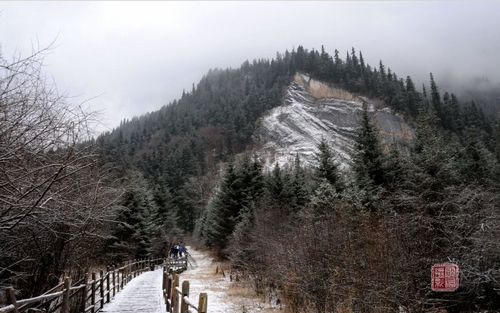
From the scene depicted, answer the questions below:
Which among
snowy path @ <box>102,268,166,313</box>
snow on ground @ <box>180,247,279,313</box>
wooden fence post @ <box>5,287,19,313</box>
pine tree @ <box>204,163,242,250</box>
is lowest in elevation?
snow on ground @ <box>180,247,279,313</box>

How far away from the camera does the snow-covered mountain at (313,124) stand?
110375mm

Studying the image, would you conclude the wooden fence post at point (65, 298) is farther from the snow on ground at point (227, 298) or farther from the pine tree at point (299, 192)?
the pine tree at point (299, 192)

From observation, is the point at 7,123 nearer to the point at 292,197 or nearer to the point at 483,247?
the point at 483,247

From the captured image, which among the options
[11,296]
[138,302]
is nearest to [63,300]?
[11,296]

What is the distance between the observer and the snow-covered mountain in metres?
110

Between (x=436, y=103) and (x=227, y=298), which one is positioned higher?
(x=436, y=103)

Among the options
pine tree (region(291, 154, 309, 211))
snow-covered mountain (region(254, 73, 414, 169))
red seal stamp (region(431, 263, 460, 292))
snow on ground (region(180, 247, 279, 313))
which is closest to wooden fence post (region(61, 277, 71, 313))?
snow on ground (region(180, 247, 279, 313))

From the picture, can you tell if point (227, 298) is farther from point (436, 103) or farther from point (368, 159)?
point (436, 103)

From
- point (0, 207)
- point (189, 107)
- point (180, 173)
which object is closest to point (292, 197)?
point (0, 207)

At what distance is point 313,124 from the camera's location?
12031cm

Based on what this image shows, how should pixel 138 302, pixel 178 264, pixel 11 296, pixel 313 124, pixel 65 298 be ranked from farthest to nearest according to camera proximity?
pixel 313 124, pixel 178 264, pixel 138 302, pixel 65 298, pixel 11 296

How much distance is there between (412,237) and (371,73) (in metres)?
Answer: 138

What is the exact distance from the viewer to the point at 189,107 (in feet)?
520

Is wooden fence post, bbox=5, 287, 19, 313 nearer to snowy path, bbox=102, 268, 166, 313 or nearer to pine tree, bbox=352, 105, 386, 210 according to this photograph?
snowy path, bbox=102, 268, 166, 313
